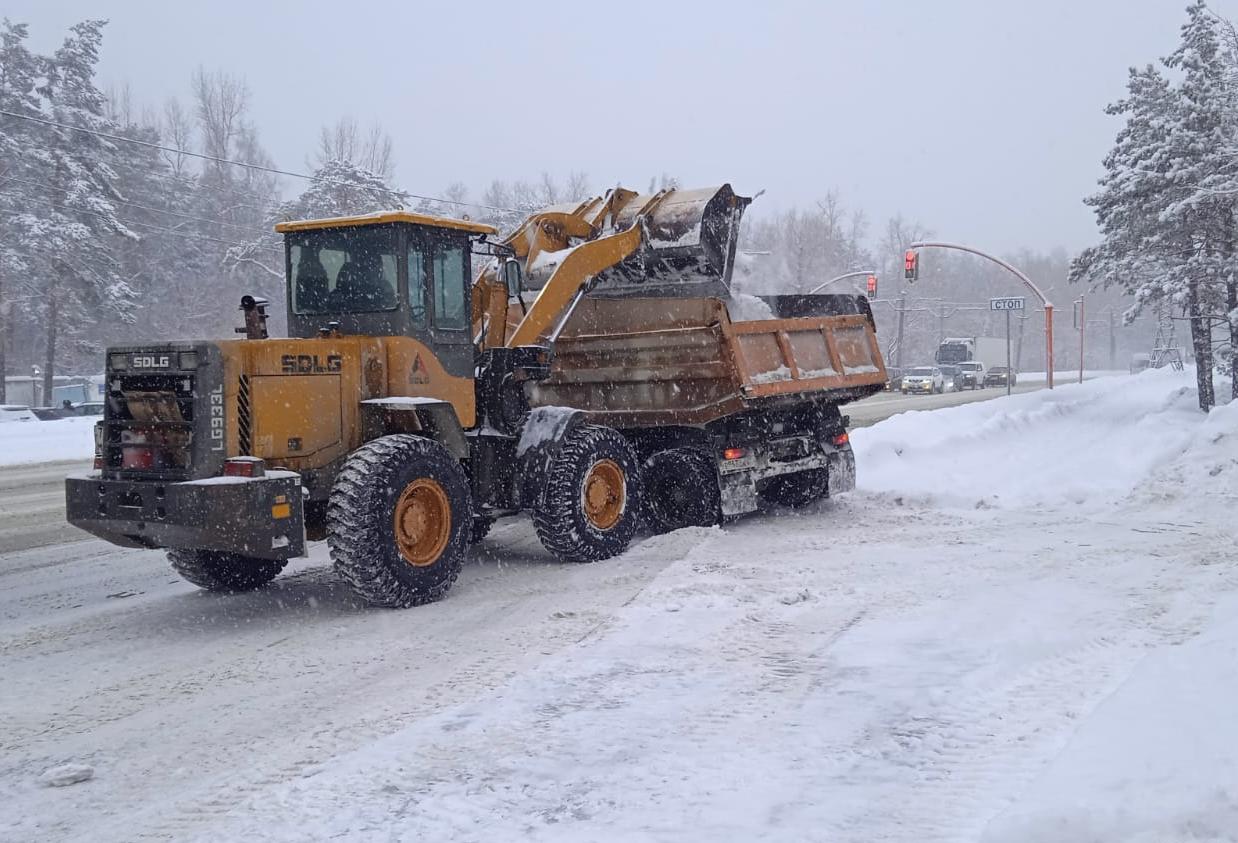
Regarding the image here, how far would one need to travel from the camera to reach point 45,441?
26344 mm

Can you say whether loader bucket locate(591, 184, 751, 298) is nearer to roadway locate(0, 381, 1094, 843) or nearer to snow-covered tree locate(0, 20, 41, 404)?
roadway locate(0, 381, 1094, 843)

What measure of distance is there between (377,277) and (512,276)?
1285 mm

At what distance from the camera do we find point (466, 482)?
805 cm

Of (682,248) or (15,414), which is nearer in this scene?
(682,248)

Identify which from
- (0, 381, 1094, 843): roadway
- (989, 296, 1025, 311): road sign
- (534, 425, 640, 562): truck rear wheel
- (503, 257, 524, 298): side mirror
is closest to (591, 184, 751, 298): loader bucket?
(503, 257, 524, 298): side mirror

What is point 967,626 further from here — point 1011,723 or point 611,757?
point 611,757

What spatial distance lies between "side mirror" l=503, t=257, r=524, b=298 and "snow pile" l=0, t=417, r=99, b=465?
1617cm

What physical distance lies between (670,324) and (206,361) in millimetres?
4833

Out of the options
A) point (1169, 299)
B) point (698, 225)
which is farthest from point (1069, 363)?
point (698, 225)

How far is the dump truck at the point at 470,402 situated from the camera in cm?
700

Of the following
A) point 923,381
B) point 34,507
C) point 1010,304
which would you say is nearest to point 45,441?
point 34,507

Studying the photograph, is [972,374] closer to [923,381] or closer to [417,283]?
[923,381]

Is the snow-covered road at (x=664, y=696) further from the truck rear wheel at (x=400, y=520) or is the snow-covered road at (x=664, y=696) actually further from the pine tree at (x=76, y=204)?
the pine tree at (x=76, y=204)

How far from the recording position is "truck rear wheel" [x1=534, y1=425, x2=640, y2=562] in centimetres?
888
